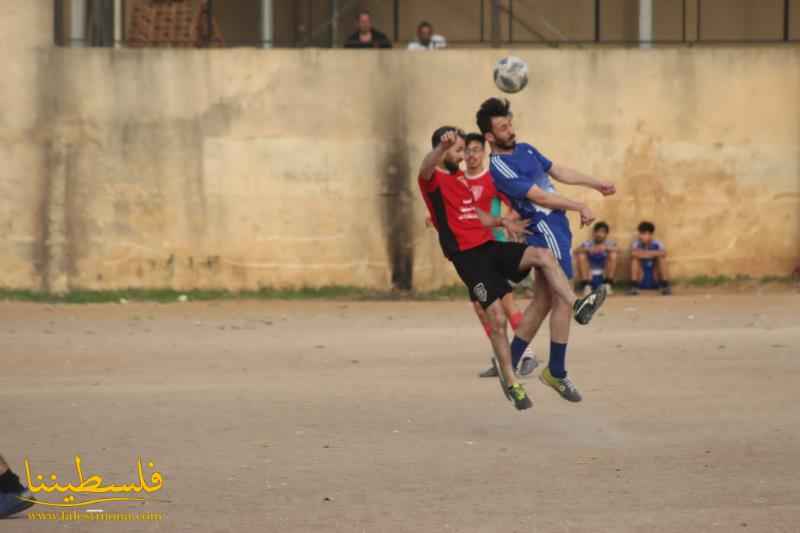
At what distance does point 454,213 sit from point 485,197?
0.90 metres

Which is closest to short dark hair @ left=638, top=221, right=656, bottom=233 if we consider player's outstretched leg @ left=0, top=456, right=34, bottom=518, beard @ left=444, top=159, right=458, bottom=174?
beard @ left=444, top=159, right=458, bottom=174

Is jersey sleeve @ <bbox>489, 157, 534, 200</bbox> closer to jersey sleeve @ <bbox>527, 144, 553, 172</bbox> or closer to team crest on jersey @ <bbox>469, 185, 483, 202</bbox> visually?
jersey sleeve @ <bbox>527, 144, 553, 172</bbox>

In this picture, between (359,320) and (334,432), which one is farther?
(359,320)

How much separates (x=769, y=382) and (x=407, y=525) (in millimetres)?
5297

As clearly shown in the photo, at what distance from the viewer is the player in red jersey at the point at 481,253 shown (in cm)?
1041

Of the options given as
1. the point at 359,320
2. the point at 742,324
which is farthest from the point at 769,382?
the point at 359,320

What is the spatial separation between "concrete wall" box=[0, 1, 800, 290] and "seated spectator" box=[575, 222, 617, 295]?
0.35 m

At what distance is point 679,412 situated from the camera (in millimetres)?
10758

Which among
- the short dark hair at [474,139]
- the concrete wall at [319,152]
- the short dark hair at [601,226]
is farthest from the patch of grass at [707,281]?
the short dark hair at [474,139]

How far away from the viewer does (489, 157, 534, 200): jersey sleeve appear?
10742 millimetres

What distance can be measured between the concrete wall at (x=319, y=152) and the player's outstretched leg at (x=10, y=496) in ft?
41.5

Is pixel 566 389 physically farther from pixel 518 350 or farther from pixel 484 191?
A: pixel 484 191

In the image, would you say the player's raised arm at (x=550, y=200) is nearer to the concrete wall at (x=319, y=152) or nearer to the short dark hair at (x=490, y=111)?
the short dark hair at (x=490, y=111)

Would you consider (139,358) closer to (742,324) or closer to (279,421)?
(279,421)
